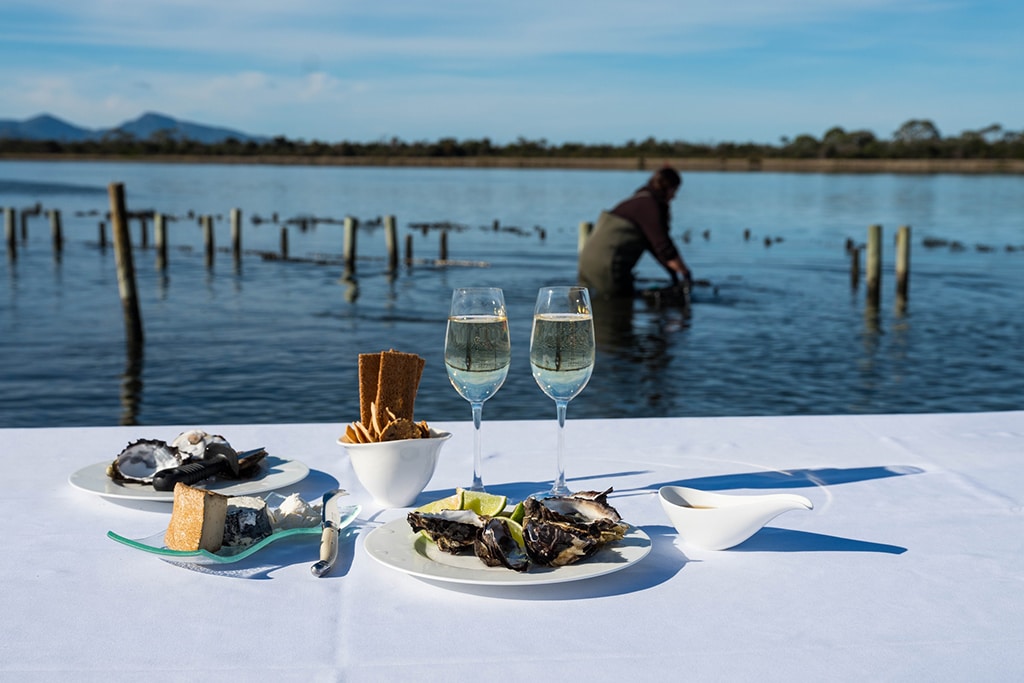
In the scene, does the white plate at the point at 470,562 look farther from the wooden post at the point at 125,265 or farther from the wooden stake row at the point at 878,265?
the wooden stake row at the point at 878,265

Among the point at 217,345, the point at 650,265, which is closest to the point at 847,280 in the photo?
the point at 650,265

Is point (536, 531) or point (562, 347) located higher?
point (562, 347)

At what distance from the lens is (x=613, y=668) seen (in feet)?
4.37

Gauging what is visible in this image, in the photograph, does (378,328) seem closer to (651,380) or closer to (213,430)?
(651,380)

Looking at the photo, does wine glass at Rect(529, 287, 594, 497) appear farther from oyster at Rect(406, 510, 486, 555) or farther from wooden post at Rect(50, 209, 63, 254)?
wooden post at Rect(50, 209, 63, 254)

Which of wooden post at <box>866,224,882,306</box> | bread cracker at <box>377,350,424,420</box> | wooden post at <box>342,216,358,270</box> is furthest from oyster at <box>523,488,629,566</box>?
wooden post at <box>342,216,358,270</box>

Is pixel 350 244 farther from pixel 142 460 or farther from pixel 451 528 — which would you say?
pixel 451 528

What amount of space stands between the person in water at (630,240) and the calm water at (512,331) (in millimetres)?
956

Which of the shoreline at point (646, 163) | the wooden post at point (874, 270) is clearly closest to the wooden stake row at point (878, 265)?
the wooden post at point (874, 270)

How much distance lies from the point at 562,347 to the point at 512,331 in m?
16.6

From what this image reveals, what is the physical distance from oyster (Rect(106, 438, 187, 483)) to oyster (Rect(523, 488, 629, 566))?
2.46 ft

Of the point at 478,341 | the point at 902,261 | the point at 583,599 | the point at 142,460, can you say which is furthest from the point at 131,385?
the point at 902,261

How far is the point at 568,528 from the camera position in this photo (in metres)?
1.57

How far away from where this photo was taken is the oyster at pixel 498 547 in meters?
1.56
